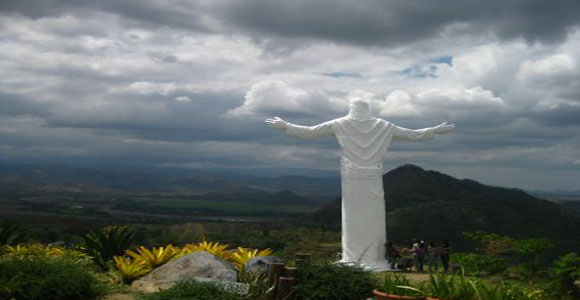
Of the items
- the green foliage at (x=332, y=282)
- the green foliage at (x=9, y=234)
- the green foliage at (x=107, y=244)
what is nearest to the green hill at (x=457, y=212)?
the green foliage at (x=107, y=244)

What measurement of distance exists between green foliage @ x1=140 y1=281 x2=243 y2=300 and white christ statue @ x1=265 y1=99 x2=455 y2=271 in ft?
20.4

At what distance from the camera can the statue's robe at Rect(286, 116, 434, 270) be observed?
15586 mm

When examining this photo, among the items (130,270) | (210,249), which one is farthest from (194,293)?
(210,249)

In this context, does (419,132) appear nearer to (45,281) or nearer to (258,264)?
(258,264)

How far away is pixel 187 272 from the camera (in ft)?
37.7

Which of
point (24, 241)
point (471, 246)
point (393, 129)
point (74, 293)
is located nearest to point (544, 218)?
point (471, 246)

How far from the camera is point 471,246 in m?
37.2

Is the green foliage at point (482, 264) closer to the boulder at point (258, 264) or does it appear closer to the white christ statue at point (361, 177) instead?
the white christ statue at point (361, 177)

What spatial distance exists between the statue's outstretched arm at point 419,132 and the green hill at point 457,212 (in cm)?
2304

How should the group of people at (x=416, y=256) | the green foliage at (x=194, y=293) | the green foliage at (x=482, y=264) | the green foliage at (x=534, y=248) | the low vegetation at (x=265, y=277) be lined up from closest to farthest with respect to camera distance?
the low vegetation at (x=265, y=277), the green foliage at (x=194, y=293), the green foliage at (x=534, y=248), the green foliage at (x=482, y=264), the group of people at (x=416, y=256)

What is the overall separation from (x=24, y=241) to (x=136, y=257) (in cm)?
652

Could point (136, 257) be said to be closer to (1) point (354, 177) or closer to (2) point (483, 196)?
(1) point (354, 177)

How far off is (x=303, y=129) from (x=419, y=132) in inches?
138

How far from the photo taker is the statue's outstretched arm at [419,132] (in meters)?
16.5
